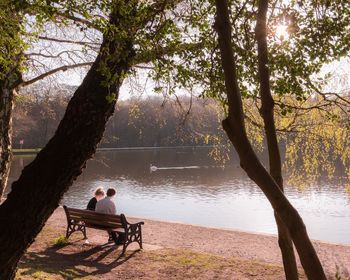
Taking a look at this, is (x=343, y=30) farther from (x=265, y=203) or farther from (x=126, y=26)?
(x=265, y=203)

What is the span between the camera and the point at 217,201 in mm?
24281

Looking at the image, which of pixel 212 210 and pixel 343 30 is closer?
pixel 343 30

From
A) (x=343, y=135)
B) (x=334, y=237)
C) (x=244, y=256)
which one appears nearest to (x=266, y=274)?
(x=244, y=256)

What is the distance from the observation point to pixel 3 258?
167 inches

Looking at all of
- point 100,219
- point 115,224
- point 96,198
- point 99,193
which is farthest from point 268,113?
point 96,198

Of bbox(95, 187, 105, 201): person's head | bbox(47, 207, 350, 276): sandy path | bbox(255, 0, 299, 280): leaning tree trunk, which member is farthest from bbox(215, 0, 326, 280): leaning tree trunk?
bbox(95, 187, 105, 201): person's head

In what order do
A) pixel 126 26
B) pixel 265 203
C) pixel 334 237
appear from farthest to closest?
1. pixel 265 203
2. pixel 334 237
3. pixel 126 26

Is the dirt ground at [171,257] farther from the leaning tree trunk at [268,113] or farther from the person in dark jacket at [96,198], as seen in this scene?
the leaning tree trunk at [268,113]

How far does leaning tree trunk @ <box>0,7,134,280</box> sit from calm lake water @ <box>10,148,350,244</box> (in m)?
10.1

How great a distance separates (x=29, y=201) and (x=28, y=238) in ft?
1.24

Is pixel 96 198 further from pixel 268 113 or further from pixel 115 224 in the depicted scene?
pixel 268 113

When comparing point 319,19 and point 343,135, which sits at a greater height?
point 319,19

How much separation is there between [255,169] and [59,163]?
2197mm

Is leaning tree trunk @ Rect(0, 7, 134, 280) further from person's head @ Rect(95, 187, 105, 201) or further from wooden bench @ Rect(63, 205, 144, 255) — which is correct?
person's head @ Rect(95, 187, 105, 201)
